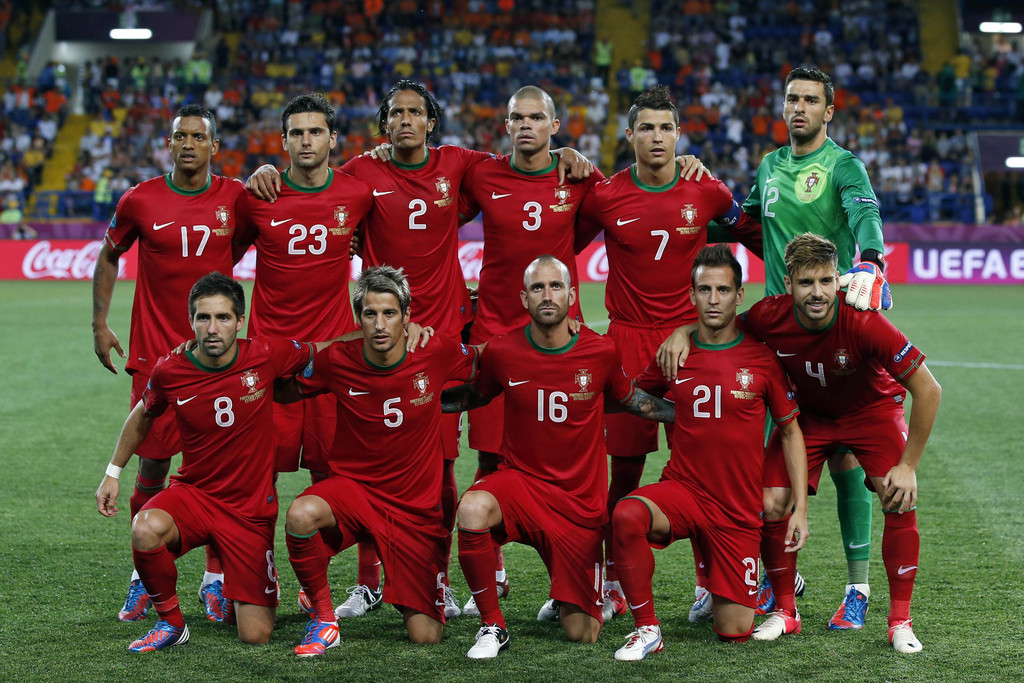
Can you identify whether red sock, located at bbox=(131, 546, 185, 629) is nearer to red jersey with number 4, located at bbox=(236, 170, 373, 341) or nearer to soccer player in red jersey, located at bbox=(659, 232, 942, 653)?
red jersey with number 4, located at bbox=(236, 170, 373, 341)

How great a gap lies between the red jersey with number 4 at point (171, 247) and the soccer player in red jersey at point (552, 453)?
4.78 ft

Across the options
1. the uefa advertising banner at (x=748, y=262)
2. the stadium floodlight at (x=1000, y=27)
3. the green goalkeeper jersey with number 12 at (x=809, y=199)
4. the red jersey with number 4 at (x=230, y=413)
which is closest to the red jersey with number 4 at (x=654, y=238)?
the green goalkeeper jersey with number 12 at (x=809, y=199)

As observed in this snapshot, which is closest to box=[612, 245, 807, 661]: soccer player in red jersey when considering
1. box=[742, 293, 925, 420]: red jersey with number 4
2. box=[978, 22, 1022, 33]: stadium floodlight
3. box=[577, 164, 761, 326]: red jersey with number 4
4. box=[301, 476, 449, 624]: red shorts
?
box=[742, 293, 925, 420]: red jersey with number 4

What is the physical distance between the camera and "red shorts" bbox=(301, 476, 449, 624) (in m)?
4.75

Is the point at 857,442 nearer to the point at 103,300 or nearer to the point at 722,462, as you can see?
the point at 722,462

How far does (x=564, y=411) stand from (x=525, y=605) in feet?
3.46

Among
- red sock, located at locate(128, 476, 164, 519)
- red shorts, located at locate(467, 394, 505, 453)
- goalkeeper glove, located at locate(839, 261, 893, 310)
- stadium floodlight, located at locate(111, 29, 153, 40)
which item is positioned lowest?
red sock, located at locate(128, 476, 164, 519)

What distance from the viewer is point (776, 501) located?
15.9 feet

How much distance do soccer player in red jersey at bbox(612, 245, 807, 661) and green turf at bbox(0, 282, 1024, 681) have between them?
1.12ft

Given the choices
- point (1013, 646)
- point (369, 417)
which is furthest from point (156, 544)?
point (1013, 646)

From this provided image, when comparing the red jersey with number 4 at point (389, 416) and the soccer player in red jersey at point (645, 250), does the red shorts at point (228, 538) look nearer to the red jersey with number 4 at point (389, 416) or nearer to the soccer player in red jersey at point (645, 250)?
the red jersey with number 4 at point (389, 416)

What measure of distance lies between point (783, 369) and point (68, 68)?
102ft

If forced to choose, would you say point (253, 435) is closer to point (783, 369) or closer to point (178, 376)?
point (178, 376)

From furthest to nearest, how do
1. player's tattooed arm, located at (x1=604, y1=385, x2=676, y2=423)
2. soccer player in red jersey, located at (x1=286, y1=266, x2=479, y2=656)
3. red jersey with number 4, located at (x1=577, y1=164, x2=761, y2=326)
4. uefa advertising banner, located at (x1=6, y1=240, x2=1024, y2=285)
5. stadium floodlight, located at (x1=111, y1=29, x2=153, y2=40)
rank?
1. stadium floodlight, located at (x1=111, y1=29, x2=153, y2=40)
2. uefa advertising banner, located at (x1=6, y1=240, x2=1024, y2=285)
3. red jersey with number 4, located at (x1=577, y1=164, x2=761, y2=326)
4. player's tattooed arm, located at (x1=604, y1=385, x2=676, y2=423)
5. soccer player in red jersey, located at (x1=286, y1=266, x2=479, y2=656)
